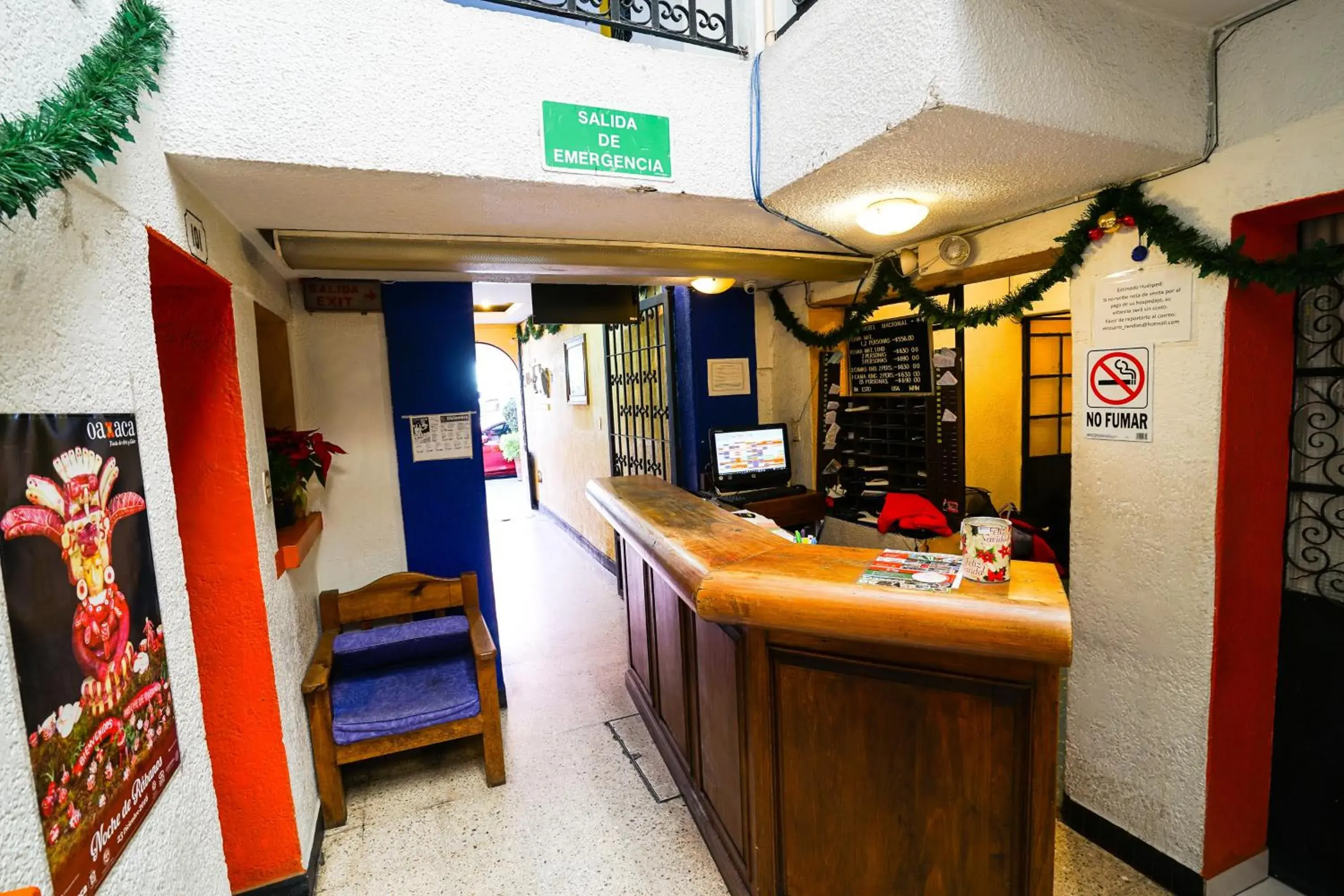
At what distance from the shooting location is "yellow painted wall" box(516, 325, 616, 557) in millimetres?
5371

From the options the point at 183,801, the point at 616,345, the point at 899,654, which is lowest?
the point at 183,801

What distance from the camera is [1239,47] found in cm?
158

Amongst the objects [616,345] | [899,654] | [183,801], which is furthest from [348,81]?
[616,345]

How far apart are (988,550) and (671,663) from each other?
4.71 feet

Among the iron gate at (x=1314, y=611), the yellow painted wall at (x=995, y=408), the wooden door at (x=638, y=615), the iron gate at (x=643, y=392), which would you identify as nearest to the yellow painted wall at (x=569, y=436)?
the iron gate at (x=643, y=392)

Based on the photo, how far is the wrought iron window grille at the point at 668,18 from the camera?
1.75 metres

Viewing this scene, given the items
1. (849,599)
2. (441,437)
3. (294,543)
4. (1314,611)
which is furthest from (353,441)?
(1314,611)

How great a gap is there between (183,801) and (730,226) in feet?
7.28

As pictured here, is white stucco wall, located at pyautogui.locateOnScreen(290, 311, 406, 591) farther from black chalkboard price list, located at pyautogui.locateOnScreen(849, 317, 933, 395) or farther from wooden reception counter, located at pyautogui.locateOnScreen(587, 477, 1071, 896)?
black chalkboard price list, located at pyautogui.locateOnScreen(849, 317, 933, 395)

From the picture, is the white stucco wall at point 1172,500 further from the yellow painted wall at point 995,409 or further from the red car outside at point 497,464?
the red car outside at point 497,464

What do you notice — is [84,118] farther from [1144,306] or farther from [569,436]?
[569,436]

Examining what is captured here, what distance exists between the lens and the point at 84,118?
84cm

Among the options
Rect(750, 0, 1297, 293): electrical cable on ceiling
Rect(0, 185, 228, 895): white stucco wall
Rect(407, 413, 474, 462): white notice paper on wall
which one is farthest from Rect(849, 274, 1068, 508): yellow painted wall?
Rect(0, 185, 228, 895): white stucco wall

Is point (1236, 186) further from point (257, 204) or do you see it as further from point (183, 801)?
point (183, 801)
